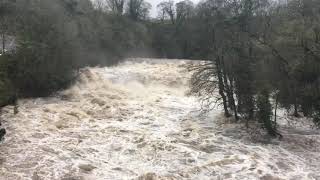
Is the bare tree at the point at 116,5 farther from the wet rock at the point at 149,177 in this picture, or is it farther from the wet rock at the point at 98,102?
the wet rock at the point at 149,177

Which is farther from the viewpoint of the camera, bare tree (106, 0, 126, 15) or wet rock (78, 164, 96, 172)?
bare tree (106, 0, 126, 15)

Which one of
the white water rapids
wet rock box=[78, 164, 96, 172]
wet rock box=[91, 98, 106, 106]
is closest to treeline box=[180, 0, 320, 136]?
the white water rapids

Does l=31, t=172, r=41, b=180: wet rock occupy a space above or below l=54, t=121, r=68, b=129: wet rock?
below

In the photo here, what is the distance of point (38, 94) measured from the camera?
28359 mm

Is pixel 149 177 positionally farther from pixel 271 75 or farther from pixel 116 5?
pixel 116 5

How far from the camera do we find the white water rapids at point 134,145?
58.0 feet

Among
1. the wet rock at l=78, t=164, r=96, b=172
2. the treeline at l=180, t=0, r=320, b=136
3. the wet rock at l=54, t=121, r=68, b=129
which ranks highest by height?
the treeline at l=180, t=0, r=320, b=136

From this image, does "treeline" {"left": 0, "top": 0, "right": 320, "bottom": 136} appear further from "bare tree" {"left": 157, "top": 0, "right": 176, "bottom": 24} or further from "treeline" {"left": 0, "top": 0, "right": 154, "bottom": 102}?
"bare tree" {"left": 157, "top": 0, "right": 176, "bottom": 24}

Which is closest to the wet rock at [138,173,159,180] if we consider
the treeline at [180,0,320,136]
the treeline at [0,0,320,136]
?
the treeline at [180,0,320,136]

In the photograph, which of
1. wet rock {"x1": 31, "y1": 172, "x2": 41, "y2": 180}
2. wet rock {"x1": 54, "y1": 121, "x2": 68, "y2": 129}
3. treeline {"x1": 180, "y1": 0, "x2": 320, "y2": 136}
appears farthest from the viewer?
treeline {"x1": 180, "y1": 0, "x2": 320, "y2": 136}

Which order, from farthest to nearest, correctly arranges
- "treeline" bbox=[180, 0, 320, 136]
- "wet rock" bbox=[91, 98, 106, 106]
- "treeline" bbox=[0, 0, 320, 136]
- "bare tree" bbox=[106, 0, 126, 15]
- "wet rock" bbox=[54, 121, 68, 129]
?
1. "bare tree" bbox=[106, 0, 126, 15]
2. "wet rock" bbox=[91, 98, 106, 106]
3. "treeline" bbox=[0, 0, 320, 136]
4. "treeline" bbox=[180, 0, 320, 136]
5. "wet rock" bbox=[54, 121, 68, 129]

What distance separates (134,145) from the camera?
2044cm

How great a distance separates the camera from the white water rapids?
17.7 meters

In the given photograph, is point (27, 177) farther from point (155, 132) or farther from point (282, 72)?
point (282, 72)
